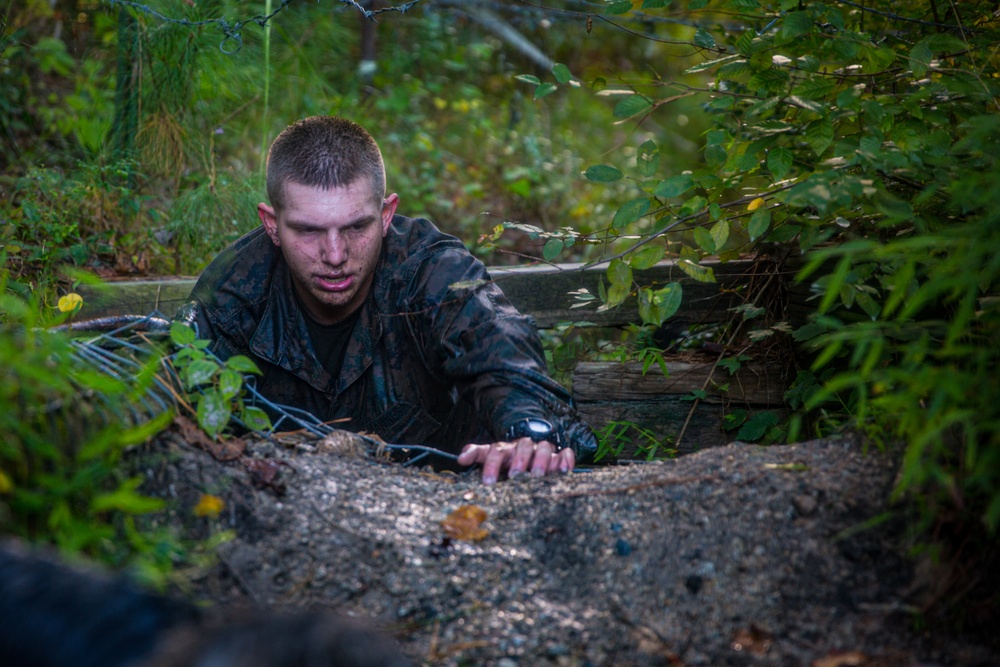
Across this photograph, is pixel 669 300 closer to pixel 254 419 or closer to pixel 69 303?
pixel 254 419

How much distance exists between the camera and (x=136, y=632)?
3.89 feet

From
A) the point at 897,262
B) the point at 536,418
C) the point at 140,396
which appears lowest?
the point at 536,418

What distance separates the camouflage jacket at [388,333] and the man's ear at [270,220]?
3.7 inches

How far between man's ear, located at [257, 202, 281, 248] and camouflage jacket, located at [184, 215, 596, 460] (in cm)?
9

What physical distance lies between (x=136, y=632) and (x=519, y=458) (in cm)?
155

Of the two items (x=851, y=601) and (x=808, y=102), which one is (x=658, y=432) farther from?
(x=851, y=601)

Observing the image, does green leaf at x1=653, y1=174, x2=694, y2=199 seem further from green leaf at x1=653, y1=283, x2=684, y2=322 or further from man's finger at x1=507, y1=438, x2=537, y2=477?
man's finger at x1=507, y1=438, x2=537, y2=477

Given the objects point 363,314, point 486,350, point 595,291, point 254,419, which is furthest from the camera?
point 595,291

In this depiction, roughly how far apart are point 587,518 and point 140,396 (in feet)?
3.73

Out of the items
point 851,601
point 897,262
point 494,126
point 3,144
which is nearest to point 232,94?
point 3,144

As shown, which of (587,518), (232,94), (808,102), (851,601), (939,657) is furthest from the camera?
(232,94)

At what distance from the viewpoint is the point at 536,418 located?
Result: 9.59 feet

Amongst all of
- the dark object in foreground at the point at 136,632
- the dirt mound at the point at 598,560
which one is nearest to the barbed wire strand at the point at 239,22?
the dirt mound at the point at 598,560

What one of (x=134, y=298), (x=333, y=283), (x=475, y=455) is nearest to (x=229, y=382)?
(x=475, y=455)
